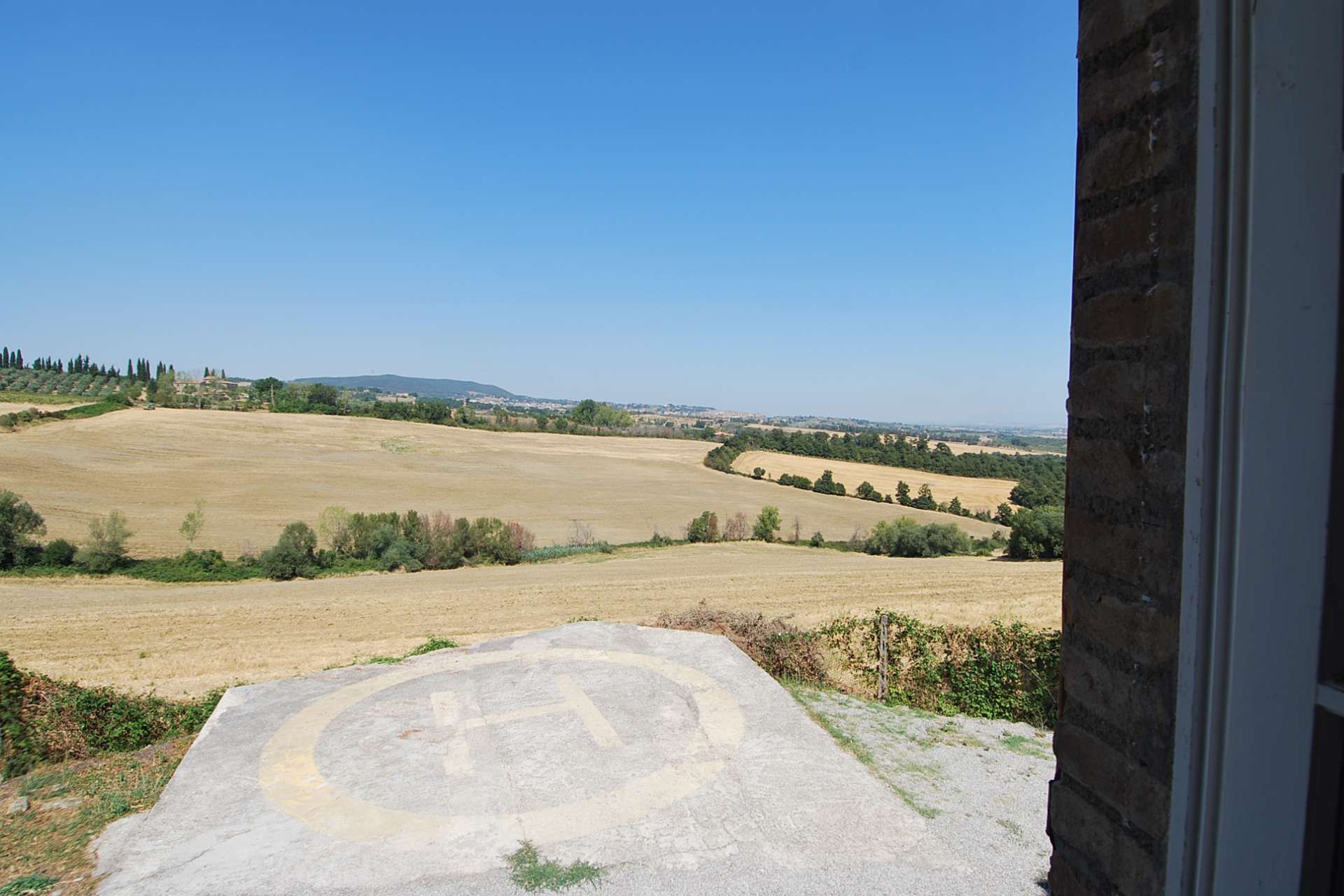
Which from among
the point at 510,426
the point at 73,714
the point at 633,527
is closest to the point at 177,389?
the point at 510,426

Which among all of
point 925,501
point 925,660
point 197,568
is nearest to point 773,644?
point 925,660

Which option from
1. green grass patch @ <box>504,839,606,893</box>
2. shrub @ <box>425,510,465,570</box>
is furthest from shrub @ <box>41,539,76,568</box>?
green grass patch @ <box>504,839,606,893</box>

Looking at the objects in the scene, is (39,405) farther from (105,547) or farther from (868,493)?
(868,493)

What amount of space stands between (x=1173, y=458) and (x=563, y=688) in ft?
26.9

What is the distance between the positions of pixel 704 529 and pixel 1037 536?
64.4 feet

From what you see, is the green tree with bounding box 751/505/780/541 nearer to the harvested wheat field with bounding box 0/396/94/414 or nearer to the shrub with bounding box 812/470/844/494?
the shrub with bounding box 812/470/844/494

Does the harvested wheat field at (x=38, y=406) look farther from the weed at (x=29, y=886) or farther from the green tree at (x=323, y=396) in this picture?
the weed at (x=29, y=886)

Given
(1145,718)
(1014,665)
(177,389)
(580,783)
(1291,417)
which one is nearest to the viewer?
(1291,417)

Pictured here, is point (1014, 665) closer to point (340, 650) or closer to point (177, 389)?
point (340, 650)

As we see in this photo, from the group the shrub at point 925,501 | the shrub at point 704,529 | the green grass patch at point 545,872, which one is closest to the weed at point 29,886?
the green grass patch at point 545,872

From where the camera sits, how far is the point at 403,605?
2708 centimetres

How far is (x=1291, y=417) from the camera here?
3.81 ft

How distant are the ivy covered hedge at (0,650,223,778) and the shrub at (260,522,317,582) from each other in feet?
93.7

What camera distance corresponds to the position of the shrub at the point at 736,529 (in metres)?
47.6
